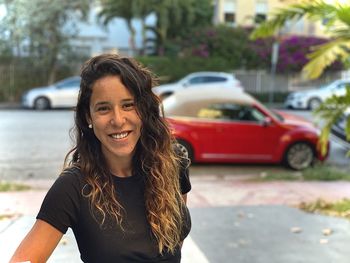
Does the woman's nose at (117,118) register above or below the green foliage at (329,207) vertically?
above

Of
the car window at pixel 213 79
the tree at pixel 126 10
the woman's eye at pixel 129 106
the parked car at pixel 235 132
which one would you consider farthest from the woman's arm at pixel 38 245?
the tree at pixel 126 10

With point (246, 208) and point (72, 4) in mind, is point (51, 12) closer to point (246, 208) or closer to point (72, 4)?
point (72, 4)

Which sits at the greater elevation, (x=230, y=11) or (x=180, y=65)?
(x=230, y=11)

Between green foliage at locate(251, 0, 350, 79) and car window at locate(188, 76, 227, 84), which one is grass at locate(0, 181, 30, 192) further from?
car window at locate(188, 76, 227, 84)

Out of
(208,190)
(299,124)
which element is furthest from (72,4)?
(208,190)

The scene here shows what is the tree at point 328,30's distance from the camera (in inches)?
209

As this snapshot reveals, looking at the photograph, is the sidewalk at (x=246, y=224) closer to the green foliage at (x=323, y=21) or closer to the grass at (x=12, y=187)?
the grass at (x=12, y=187)

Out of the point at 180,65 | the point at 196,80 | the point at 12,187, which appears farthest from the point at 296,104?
the point at 12,187

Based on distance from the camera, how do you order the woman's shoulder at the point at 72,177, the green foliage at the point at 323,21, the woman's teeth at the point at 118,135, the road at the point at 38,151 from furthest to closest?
1. the road at the point at 38,151
2. the green foliage at the point at 323,21
3. the woman's teeth at the point at 118,135
4. the woman's shoulder at the point at 72,177

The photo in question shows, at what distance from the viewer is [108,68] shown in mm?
1911

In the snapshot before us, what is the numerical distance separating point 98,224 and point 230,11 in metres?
35.1

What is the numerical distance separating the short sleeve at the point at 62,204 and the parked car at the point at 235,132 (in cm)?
706

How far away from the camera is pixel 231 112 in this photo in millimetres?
9203

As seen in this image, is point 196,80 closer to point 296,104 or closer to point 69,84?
point 296,104
